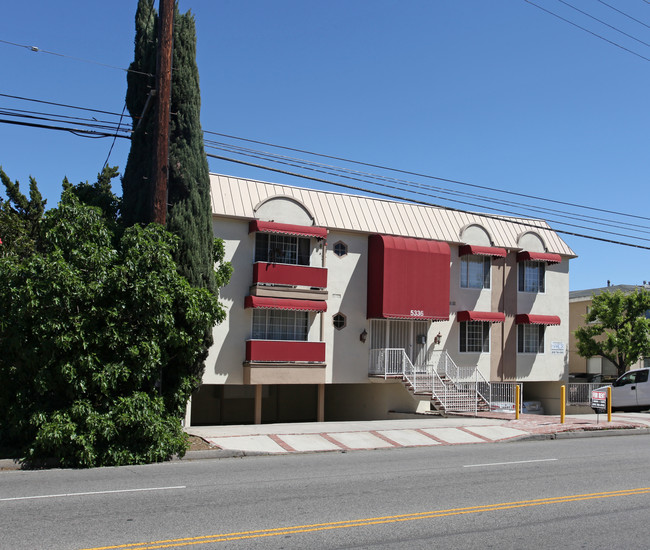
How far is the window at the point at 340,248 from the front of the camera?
25047 millimetres

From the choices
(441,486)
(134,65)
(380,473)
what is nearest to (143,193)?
(134,65)

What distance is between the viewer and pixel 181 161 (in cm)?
1622

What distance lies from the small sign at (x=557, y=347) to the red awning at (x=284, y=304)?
36.7 feet

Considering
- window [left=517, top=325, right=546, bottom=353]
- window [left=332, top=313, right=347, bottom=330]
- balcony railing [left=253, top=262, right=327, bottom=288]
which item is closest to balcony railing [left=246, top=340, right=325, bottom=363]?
window [left=332, top=313, right=347, bottom=330]

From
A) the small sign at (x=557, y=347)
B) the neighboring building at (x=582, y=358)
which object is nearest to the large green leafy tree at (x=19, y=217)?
the small sign at (x=557, y=347)

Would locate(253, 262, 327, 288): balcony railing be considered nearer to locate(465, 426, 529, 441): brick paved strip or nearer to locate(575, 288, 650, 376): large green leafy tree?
locate(465, 426, 529, 441): brick paved strip

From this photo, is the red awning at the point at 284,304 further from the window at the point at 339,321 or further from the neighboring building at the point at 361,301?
the window at the point at 339,321

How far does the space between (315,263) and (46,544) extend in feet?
59.0

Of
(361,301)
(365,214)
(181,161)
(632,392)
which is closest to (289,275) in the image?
(361,301)

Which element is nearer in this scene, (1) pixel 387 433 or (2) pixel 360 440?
(2) pixel 360 440

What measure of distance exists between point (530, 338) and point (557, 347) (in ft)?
5.09

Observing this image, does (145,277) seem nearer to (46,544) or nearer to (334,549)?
(46,544)

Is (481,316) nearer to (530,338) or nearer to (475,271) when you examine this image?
(475,271)

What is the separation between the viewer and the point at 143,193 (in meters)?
16.0
